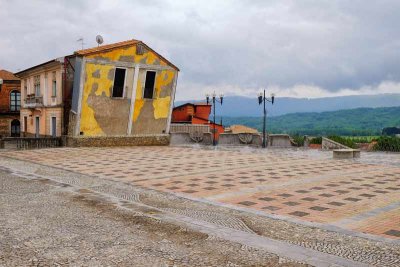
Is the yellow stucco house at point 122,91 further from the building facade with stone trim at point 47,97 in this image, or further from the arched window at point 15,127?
the arched window at point 15,127

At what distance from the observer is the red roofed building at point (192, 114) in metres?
40.9

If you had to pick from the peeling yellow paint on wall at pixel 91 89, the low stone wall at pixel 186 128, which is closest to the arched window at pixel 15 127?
the low stone wall at pixel 186 128

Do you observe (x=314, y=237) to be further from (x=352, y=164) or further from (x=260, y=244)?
(x=352, y=164)

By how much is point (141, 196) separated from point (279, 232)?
434 centimetres

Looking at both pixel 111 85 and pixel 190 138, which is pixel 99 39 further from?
pixel 190 138

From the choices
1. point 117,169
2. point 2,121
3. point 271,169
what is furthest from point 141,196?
point 2,121

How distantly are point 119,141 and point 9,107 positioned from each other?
2304 centimetres

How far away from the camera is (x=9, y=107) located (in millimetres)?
44312

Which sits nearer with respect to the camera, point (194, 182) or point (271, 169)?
point (194, 182)

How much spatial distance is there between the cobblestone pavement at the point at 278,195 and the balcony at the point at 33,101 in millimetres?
13067

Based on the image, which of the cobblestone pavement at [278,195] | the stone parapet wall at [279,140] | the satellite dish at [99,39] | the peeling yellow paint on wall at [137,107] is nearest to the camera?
the cobblestone pavement at [278,195]

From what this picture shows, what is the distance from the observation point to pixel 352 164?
56.6 ft

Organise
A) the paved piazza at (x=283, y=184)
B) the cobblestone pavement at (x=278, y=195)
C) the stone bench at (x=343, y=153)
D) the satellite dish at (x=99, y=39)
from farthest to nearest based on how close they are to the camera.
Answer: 1. the satellite dish at (x=99, y=39)
2. the stone bench at (x=343, y=153)
3. the paved piazza at (x=283, y=184)
4. the cobblestone pavement at (x=278, y=195)

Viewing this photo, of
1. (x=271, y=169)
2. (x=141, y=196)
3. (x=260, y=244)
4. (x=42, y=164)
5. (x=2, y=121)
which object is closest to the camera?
(x=260, y=244)
